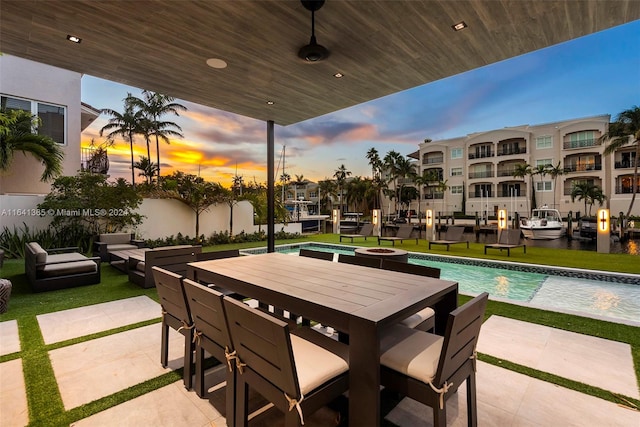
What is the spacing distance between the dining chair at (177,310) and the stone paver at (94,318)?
58.5 inches

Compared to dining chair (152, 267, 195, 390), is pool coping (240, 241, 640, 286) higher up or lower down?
lower down

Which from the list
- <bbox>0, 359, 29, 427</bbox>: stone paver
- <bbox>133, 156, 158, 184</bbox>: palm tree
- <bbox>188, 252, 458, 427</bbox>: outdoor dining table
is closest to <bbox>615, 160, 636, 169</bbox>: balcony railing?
<bbox>188, 252, 458, 427</bbox>: outdoor dining table

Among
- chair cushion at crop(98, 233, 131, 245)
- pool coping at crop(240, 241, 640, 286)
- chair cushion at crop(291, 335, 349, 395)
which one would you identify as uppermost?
chair cushion at crop(98, 233, 131, 245)

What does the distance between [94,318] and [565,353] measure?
204 inches

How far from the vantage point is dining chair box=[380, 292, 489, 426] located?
55.9 inches

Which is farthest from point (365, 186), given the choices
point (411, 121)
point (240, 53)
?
point (240, 53)

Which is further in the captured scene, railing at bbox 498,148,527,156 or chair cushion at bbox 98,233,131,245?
railing at bbox 498,148,527,156

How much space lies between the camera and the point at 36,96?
9.86 meters

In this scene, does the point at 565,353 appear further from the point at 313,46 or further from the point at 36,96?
the point at 36,96

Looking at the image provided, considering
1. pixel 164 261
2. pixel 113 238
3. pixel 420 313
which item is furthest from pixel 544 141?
pixel 113 238

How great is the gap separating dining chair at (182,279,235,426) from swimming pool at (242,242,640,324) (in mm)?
4206

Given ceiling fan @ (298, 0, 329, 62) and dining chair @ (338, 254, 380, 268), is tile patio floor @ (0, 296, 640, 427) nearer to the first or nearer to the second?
dining chair @ (338, 254, 380, 268)

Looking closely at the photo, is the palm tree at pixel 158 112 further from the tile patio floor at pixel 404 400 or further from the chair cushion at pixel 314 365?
the chair cushion at pixel 314 365

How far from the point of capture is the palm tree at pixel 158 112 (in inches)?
735
